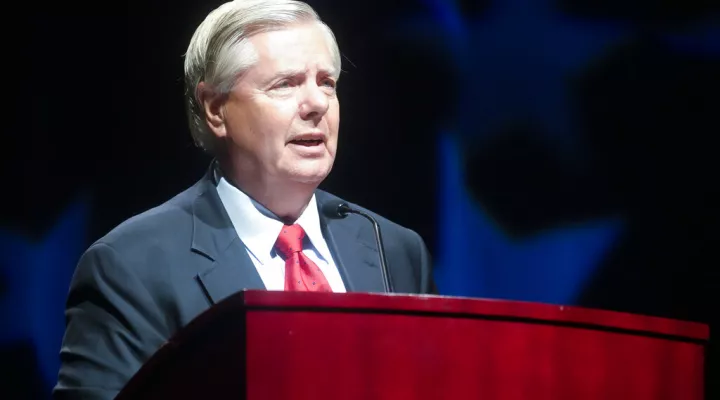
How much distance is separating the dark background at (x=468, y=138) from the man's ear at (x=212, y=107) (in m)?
0.48

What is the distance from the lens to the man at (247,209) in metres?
1.91

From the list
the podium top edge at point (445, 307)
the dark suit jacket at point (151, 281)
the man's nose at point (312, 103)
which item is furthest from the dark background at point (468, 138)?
the podium top edge at point (445, 307)

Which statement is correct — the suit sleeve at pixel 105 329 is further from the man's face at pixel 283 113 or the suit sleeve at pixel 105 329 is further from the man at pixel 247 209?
the man's face at pixel 283 113

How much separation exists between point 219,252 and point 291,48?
42cm

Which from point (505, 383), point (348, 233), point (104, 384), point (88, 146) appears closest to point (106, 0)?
point (88, 146)

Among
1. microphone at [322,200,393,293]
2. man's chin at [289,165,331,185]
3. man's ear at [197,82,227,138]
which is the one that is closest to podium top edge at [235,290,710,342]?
microphone at [322,200,393,293]

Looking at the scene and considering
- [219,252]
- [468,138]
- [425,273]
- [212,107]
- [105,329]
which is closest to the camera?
[105,329]

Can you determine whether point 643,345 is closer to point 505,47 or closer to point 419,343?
point 419,343

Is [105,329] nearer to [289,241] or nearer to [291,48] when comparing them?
[289,241]

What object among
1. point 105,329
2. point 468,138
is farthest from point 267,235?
point 468,138

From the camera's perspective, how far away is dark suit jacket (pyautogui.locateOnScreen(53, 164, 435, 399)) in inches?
70.7

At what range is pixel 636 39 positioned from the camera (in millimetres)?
2852

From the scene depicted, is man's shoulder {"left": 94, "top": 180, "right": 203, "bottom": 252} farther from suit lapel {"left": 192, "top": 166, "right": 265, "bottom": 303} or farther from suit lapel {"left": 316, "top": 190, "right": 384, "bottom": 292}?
suit lapel {"left": 316, "top": 190, "right": 384, "bottom": 292}

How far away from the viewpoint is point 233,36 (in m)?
2.11
